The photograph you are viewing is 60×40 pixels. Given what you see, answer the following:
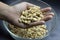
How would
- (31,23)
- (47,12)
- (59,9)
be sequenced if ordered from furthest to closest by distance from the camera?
1. (59,9)
2. (47,12)
3. (31,23)

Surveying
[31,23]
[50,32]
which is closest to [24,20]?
[31,23]

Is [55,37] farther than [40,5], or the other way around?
[40,5]

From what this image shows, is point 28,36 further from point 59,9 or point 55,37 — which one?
point 59,9

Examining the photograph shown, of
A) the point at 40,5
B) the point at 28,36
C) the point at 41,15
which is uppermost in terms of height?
the point at 40,5

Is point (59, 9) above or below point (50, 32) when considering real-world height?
above

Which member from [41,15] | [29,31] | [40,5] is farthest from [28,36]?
[40,5]

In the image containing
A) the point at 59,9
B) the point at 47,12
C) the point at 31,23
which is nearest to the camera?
the point at 31,23
